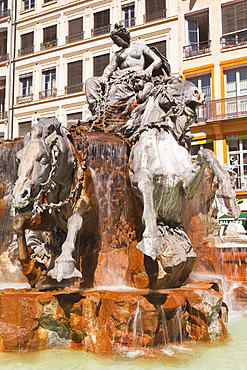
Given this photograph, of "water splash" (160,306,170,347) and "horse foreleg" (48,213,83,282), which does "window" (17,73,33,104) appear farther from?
"water splash" (160,306,170,347)

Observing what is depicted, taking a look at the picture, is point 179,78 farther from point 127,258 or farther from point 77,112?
point 77,112

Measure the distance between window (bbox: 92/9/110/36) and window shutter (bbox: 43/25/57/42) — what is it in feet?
13.1

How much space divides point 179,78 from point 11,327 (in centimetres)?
432

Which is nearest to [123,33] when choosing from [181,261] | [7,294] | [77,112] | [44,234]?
[44,234]

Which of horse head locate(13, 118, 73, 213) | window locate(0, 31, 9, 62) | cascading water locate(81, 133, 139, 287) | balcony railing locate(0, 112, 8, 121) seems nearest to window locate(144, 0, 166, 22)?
window locate(0, 31, 9, 62)

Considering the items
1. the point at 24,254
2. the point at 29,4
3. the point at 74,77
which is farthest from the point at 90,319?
the point at 29,4

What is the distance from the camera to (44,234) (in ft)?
25.4

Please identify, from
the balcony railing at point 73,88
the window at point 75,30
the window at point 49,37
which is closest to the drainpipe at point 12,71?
the window at point 49,37

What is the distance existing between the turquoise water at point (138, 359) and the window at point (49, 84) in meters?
31.7

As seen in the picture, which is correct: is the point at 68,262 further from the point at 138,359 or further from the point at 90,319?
the point at 138,359

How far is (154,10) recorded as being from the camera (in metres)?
32.5

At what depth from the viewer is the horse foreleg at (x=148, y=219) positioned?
5414 millimetres

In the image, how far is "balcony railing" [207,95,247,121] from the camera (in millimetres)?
27578

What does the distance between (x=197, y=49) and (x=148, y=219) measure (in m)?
26.6
